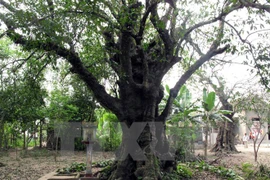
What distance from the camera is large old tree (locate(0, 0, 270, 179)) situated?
5328 millimetres

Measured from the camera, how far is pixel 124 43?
6461 mm

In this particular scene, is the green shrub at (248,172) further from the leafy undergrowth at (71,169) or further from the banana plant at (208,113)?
the leafy undergrowth at (71,169)

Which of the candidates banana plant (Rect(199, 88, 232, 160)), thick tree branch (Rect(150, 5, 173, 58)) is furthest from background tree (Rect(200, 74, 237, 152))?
thick tree branch (Rect(150, 5, 173, 58))

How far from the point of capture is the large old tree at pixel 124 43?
17.5 feet

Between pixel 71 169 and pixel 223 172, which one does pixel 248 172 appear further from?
pixel 71 169

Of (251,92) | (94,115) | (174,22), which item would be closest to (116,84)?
(174,22)

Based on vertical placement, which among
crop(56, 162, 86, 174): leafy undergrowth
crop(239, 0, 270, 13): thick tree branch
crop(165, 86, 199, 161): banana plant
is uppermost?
crop(239, 0, 270, 13): thick tree branch

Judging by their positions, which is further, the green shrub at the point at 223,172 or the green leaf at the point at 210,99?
the green leaf at the point at 210,99

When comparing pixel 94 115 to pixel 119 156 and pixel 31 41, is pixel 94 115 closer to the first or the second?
pixel 119 156

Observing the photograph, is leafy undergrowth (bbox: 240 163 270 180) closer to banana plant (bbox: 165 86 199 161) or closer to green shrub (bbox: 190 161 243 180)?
green shrub (bbox: 190 161 243 180)

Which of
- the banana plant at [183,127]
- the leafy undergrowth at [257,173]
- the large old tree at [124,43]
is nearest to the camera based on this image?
the large old tree at [124,43]

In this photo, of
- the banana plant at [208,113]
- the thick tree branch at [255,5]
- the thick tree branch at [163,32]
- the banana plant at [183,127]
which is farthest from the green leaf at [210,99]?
the thick tree branch at [255,5]

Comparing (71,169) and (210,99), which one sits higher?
(210,99)

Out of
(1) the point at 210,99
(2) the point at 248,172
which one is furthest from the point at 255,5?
(1) the point at 210,99
